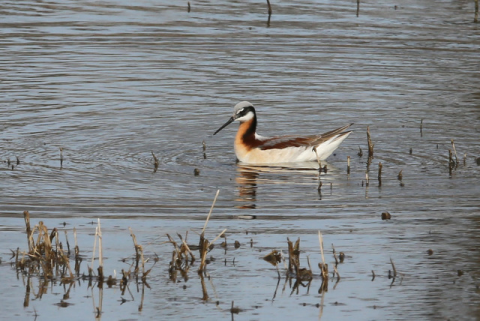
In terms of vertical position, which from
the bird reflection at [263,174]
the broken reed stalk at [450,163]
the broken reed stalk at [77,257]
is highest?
the broken reed stalk at [450,163]

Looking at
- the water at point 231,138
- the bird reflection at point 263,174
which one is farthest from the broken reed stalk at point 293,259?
the bird reflection at point 263,174

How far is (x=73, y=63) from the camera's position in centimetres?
2064

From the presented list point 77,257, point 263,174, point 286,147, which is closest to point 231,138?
point 286,147

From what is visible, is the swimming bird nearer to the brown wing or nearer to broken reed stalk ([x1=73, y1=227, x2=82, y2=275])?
the brown wing

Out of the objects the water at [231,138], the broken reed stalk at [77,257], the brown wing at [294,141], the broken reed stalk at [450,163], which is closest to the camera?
the water at [231,138]

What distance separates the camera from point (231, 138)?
51.5 feet

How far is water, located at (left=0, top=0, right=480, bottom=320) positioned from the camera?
7996mm

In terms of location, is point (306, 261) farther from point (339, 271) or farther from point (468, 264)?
point (468, 264)

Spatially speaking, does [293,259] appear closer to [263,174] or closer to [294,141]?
[263,174]

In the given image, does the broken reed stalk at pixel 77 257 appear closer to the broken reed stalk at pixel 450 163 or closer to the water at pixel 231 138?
the water at pixel 231 138

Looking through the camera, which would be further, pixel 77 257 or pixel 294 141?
pixel 294 141

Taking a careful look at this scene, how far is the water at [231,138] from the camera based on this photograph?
8.00 metres

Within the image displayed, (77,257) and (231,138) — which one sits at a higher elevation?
(231,138)

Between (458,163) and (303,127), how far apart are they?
11.1 feet
